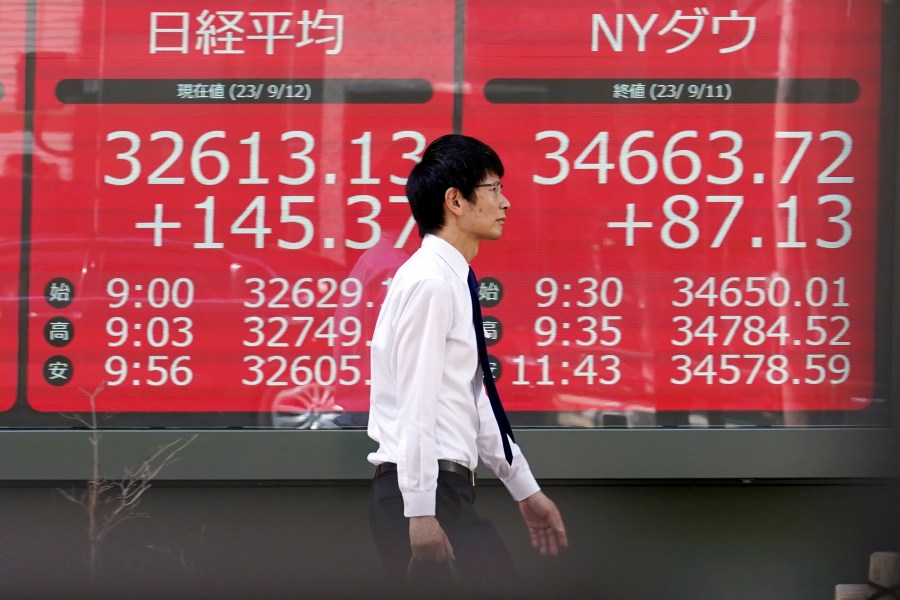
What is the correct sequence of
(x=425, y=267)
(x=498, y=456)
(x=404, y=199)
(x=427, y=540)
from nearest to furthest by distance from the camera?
(x=427, y=540) < (x=425, y=267) < (x=498, y=456) < (x=404, y=199)

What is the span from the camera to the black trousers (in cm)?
319

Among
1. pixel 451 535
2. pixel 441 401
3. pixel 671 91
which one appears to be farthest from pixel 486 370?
pixel 671 91

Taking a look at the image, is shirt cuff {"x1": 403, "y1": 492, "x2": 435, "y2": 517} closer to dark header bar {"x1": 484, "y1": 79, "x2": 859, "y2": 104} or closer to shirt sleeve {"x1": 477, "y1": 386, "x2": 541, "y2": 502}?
shirt sleeve {"x1": 477, "y1": 386, "x2": 541, "y2": 502}

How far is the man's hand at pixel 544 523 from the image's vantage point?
342 cm

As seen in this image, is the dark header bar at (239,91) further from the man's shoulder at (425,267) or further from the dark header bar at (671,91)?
the man's shoulder at (425,267)

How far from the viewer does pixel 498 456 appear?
3.39 m

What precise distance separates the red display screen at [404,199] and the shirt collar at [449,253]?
1498mm

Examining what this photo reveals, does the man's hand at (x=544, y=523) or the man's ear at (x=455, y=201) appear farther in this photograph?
the man's hand at (x=544, y=523)

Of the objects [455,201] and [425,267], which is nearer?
[425,267]

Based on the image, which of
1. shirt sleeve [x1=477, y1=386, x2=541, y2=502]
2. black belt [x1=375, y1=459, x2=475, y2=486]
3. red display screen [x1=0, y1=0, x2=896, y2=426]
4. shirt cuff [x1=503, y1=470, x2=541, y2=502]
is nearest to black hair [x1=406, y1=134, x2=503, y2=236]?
shirt sleeve [x1=477, y1=386, x2=541, y2=502]

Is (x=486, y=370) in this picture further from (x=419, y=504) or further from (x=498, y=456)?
(x=419, y=504)

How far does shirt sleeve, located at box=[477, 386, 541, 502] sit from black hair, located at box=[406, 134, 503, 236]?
534 mm

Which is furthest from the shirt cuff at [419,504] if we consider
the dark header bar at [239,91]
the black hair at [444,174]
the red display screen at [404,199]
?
the dark header bar at [239,91]

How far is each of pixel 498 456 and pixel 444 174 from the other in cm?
81
